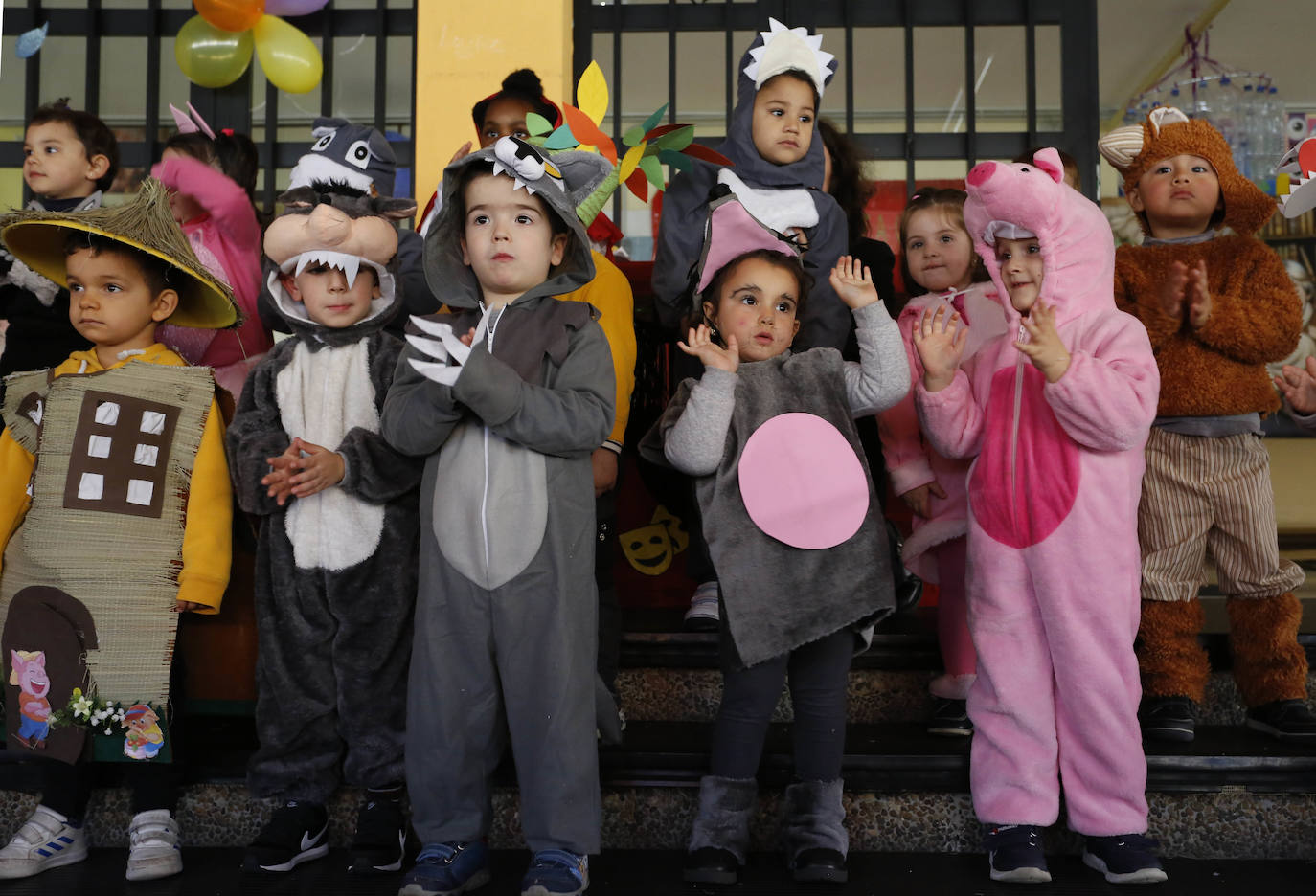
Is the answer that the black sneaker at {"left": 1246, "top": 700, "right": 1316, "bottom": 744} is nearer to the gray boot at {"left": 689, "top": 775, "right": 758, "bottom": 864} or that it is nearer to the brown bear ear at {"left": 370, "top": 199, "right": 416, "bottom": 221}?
the gray boot at {"left": 689, "top": 775, "right": 758, "bottom": 864}

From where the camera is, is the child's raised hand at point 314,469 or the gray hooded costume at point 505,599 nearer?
the gray hooded costume at point 505,599

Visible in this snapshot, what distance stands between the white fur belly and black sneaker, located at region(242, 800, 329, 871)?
478 mm

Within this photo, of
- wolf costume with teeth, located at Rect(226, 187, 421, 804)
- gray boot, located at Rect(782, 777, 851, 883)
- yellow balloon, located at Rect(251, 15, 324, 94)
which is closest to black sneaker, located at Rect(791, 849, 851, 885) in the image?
gray boot, located at Rect(782, 777, 851, 883)

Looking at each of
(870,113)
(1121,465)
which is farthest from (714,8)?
(870,113)

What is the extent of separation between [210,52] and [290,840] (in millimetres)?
2889

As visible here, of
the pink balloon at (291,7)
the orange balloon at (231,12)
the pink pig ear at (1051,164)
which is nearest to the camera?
the pink pig ear at (1051,164)

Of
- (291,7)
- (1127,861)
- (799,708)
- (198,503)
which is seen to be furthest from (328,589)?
(291,7)

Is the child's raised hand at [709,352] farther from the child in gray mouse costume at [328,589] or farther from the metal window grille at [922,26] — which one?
the metal window grille at [922,26]

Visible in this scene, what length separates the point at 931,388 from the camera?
90.7 inches

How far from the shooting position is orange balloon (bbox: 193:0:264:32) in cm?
378

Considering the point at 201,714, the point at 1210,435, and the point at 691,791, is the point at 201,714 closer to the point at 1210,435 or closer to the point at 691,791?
the point at 691,791

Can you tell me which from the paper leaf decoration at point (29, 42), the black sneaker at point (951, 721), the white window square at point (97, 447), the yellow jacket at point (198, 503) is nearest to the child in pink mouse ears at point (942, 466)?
the black sneaker at point (951, 721)

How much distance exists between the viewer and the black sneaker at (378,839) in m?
2.14

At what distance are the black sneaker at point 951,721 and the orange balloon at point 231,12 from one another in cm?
320
